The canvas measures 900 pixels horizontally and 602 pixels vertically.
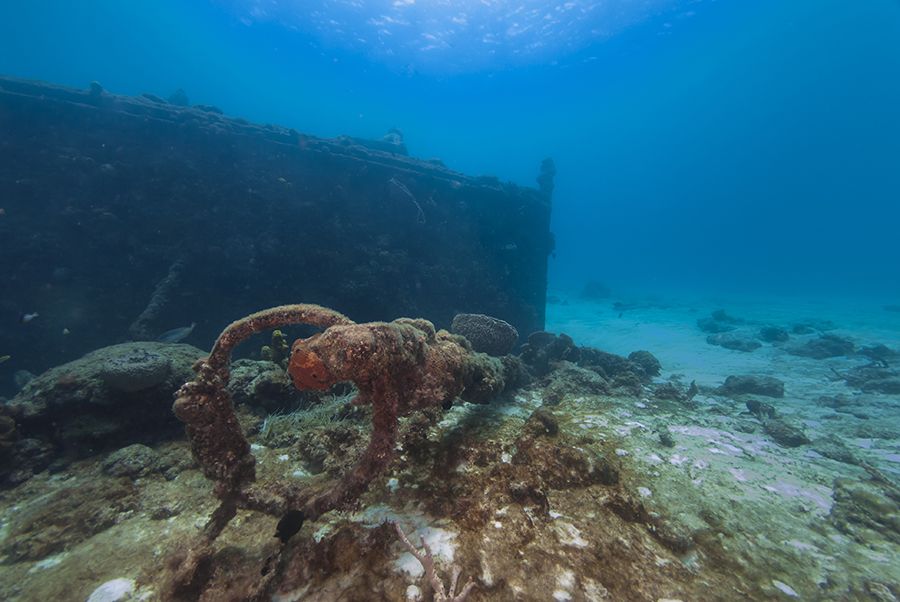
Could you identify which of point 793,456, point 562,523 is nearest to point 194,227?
point 562,523

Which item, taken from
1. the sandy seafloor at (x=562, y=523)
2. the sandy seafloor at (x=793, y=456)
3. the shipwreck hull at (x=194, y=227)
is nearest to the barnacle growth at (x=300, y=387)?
the sandy seafloor at (x=562, y=523)

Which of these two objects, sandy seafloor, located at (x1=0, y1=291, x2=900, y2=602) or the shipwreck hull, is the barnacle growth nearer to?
sandy seafloor, located at (x1=0, y1=291, x2=900, y2=602)

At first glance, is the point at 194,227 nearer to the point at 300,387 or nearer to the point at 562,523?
the point at 300,387

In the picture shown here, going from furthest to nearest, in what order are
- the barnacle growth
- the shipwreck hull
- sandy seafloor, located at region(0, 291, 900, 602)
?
the shipwreck hull, the barnacle growth, sandy seafloor, located at region(0, 291, 900, 602)

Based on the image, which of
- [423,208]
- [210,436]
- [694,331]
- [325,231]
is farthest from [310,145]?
[694,331]

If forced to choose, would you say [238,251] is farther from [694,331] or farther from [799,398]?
[694,331]

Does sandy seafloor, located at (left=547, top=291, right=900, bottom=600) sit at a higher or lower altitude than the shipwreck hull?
lower

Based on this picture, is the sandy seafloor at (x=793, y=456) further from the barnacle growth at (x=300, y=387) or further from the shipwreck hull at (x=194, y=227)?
the shipwreck hull at (x=194, y=227)

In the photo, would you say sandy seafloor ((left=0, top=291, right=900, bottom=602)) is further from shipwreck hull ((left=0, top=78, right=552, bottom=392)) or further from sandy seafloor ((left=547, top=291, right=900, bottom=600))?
shipwreck hull ((left=0, top=78, right=552, bottom=392))

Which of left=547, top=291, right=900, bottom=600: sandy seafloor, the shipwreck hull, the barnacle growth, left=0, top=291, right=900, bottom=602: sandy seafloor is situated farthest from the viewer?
the shipwreck hull

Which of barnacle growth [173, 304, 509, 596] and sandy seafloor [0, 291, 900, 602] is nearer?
sandy seafloor [0, 291, 900, 602]

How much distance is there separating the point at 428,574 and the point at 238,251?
12631mm

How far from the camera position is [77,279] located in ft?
34.7

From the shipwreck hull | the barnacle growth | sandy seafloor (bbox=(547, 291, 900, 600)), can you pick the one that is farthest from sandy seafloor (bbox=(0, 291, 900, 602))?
the shipwreck hull
